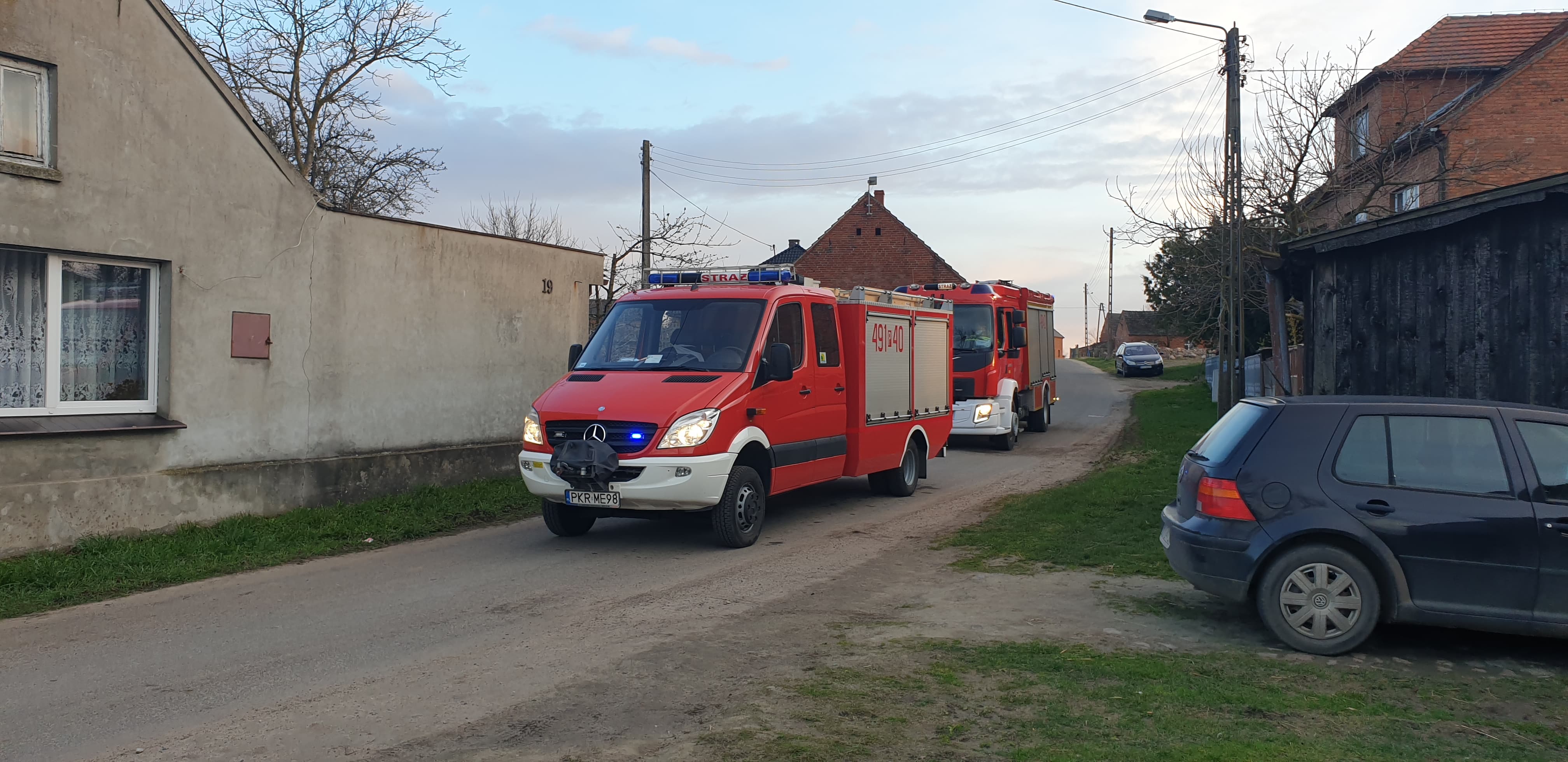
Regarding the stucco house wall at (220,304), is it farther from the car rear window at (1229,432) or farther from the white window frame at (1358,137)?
the white window frame at (1358,137)

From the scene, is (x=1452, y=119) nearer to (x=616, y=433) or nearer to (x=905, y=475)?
(x=905, y=475)

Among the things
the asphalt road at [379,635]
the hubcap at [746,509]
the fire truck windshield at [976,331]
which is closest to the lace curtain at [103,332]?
the asphalt road at [379,635]

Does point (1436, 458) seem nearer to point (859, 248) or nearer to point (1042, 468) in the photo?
point (1042, 468)

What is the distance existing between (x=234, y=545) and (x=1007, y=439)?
13.2 meters

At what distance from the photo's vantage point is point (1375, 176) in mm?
21844

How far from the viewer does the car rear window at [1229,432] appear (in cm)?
655

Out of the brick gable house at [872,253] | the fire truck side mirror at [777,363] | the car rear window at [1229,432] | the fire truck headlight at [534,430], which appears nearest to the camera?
the car rear window at [1229,432]

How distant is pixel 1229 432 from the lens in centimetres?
673

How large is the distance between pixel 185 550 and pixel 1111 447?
48.9 feet

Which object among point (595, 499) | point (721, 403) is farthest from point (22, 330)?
point (721, 403)

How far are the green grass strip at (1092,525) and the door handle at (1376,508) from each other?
2.23 m

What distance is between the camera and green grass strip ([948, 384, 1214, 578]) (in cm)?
887

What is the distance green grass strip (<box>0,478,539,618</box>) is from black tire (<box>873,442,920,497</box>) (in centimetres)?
412

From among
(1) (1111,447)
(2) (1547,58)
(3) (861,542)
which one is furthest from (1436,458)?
(2) (1547,58)
